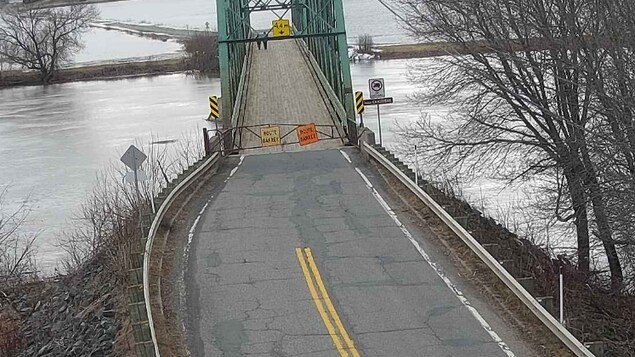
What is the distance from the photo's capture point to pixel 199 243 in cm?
1672

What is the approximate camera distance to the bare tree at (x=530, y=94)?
71.0ft

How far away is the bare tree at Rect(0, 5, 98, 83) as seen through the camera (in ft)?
298

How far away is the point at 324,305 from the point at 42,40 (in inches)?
3356

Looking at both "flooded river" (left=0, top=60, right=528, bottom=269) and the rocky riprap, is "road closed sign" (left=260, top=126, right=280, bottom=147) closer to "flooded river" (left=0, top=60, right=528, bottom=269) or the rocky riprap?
"flooded river" (left=0, top=60, right=528, bottom=269)

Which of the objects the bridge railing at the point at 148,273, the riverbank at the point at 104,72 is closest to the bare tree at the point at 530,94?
the bridge railing at the point at 148,273

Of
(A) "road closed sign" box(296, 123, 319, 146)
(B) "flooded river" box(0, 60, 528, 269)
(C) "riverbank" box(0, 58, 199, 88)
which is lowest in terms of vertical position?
(B) "flooded river" box(0, 60, 528, 269)

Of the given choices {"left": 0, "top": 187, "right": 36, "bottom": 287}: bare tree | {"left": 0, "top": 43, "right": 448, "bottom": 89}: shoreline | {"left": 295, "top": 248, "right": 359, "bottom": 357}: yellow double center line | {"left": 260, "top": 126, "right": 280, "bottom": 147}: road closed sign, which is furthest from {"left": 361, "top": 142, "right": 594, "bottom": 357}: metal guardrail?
{"left": 0, "top": 43, "right": 448, "bottom": 89}: shoreline

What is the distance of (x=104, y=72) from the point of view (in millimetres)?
86188

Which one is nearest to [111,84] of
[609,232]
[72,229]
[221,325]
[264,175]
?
[72,229]

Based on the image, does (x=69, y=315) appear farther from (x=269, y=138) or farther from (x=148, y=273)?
(x=269, y=138)

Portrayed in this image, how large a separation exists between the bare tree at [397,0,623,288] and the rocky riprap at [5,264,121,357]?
425 inches

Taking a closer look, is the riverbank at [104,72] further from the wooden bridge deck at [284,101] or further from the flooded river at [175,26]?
the wooden bridge deck at [284,101]

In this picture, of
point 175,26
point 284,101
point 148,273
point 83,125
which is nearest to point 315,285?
point 148,273

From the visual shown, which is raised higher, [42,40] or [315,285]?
[42,40]
